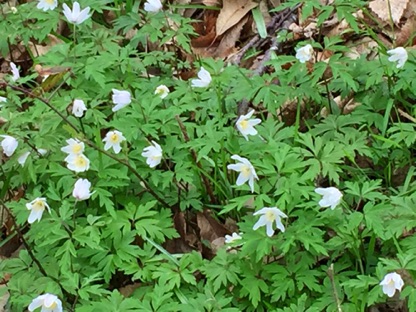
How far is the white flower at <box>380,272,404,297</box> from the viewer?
212 centimetres

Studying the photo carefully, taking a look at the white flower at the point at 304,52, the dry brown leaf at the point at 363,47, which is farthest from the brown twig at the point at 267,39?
the white flower at the point at 304,52

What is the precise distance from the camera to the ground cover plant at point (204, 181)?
2.36m

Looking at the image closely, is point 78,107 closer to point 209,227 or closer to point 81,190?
point 81,190

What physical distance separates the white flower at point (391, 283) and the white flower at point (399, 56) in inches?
39.3

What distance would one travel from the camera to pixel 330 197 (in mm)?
2330

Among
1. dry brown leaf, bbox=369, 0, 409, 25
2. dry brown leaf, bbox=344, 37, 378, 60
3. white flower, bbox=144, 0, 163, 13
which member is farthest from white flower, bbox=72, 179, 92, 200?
dry brown leaf, bbox=369, 0, 409, 25

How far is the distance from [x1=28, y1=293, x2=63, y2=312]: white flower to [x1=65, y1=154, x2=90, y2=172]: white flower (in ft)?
1.69

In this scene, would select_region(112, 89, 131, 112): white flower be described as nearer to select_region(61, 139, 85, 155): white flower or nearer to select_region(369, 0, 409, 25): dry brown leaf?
select_region(61, 139, 85, 155): white flower

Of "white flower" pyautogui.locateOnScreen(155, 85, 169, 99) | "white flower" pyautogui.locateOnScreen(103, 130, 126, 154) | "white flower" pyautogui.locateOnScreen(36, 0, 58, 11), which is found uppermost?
"white flower" pyautogui.locateOnScreen(36, 0, 58, 11)

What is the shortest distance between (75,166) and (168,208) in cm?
40

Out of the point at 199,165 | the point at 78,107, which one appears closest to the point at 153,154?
the point at 199,165

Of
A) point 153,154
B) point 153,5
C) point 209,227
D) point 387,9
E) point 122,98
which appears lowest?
Result: point 209,227

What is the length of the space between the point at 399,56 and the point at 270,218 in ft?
3.04

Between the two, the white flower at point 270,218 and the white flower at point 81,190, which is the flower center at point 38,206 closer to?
the white flower at point 81,190
